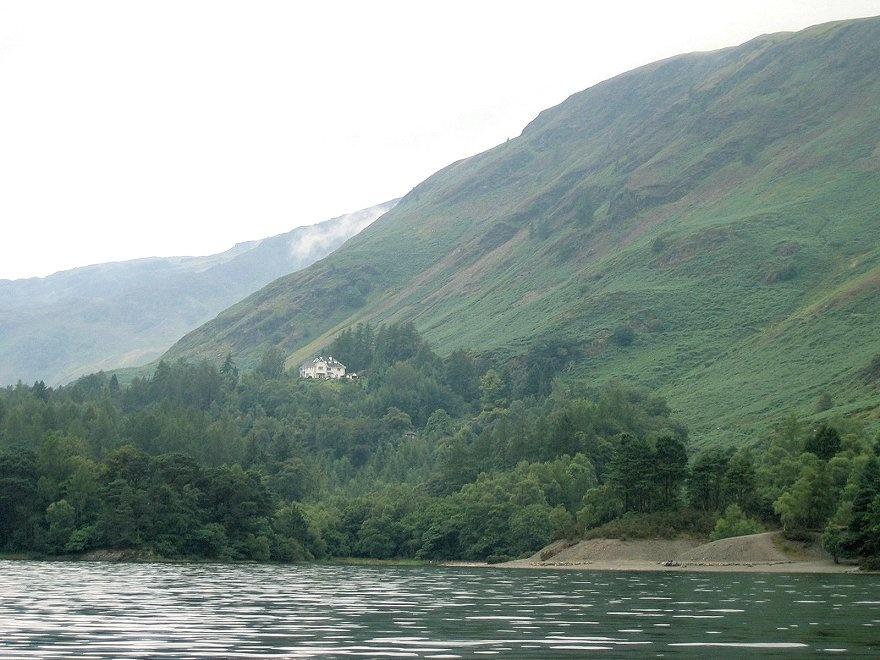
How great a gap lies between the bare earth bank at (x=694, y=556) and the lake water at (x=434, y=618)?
81.4ft

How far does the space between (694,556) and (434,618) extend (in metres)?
88.9

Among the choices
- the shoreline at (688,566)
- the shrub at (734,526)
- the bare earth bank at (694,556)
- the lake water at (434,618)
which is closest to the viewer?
the lake water at (434,618)

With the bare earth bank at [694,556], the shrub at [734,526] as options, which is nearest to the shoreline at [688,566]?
the bare earth bank at [694,556]

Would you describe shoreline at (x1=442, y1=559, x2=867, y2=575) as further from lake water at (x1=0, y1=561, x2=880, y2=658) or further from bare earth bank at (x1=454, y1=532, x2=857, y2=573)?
lake water at (x1=0, y1=561, x2=880, y2=658)

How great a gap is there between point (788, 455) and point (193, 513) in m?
89.8

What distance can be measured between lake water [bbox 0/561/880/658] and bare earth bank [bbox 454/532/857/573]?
2480cm

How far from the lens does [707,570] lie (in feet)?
452

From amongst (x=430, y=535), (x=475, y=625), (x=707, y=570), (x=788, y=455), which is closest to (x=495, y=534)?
(x=430, y=535)

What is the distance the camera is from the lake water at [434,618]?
5088cm

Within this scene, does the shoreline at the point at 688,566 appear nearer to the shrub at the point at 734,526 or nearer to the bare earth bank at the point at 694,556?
the bare earth bank at the point at 694,556

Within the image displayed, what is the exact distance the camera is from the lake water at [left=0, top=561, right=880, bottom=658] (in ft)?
167

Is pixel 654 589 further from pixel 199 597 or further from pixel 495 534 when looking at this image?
pixel 495 534

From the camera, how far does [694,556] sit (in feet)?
492

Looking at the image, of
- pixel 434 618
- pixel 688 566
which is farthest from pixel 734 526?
pixel 434 618
